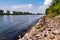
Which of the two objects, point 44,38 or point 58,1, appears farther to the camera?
point 58,1

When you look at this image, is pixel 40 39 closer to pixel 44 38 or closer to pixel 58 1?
pixel 44 38

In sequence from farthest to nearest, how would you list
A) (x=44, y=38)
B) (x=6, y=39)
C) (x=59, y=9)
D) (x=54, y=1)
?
(x=54, y=1), (x=59, y=9), (x=6, y=39), (x=44, y=38)

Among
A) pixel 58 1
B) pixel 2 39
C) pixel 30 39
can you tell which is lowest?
pixel 2 39

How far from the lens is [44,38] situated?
15.8m

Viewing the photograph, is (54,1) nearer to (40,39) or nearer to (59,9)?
(59,9)

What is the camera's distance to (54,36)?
1537 cm

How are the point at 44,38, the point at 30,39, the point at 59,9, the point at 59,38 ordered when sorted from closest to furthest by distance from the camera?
the point at 59,38
the point at 44,38
the point at 30,39
the point at 59,9

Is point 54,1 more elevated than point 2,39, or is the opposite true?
point 54,1

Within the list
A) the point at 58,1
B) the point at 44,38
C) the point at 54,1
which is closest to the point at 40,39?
the point at 44,38

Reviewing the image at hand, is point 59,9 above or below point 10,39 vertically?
above

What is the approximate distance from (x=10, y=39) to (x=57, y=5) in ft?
69.5

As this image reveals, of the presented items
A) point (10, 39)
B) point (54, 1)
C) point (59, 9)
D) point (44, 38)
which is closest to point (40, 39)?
point (44, 38)

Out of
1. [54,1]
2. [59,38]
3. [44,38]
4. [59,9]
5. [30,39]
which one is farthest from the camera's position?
[54,1]

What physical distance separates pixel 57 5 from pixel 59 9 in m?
2.41
